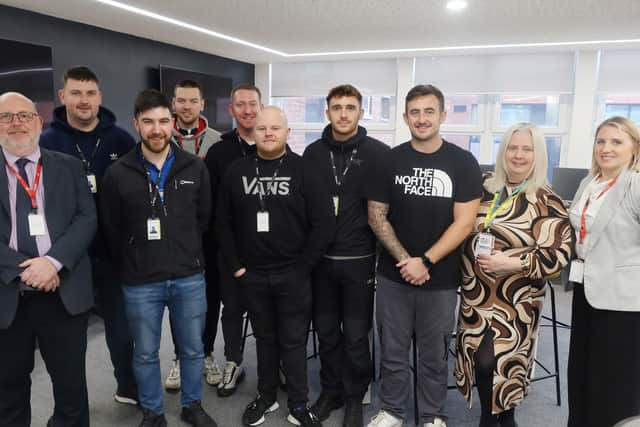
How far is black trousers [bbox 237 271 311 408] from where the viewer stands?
7.11ft

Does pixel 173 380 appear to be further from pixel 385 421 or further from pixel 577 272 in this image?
pixel 577 272

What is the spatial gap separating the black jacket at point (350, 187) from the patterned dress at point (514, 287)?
0.51 meters

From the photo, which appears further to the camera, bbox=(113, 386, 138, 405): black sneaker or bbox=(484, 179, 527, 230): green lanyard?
bbox=(113, 386, 138, 405): black sneaker

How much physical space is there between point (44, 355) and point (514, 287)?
2.03 metres

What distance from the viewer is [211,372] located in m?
2.78

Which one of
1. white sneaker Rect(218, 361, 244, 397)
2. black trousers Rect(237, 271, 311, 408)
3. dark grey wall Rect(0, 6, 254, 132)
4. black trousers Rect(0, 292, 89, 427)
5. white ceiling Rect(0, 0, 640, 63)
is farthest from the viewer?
dark grey wall Rect(0, 6, 254, 132)

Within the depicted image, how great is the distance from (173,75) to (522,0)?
403cm

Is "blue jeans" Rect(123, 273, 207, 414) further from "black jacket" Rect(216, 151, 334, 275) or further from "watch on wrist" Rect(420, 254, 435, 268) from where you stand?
"watch on wrist" Rect(420, 254, 435, 268)

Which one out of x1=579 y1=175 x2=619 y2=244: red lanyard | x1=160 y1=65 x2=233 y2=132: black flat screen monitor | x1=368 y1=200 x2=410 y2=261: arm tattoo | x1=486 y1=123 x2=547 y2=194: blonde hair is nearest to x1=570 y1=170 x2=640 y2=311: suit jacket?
x1=579 y1=175 x2=619 y2=244: red lanyard

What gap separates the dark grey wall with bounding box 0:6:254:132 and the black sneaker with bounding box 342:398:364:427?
3795mm

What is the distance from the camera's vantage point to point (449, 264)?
2064 mm

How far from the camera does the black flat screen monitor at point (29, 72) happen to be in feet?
12.0

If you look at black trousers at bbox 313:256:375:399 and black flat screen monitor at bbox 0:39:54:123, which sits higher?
black flat screen monitor at bbox 0:39:54:123

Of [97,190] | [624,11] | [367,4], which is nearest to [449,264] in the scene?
[97,190]
